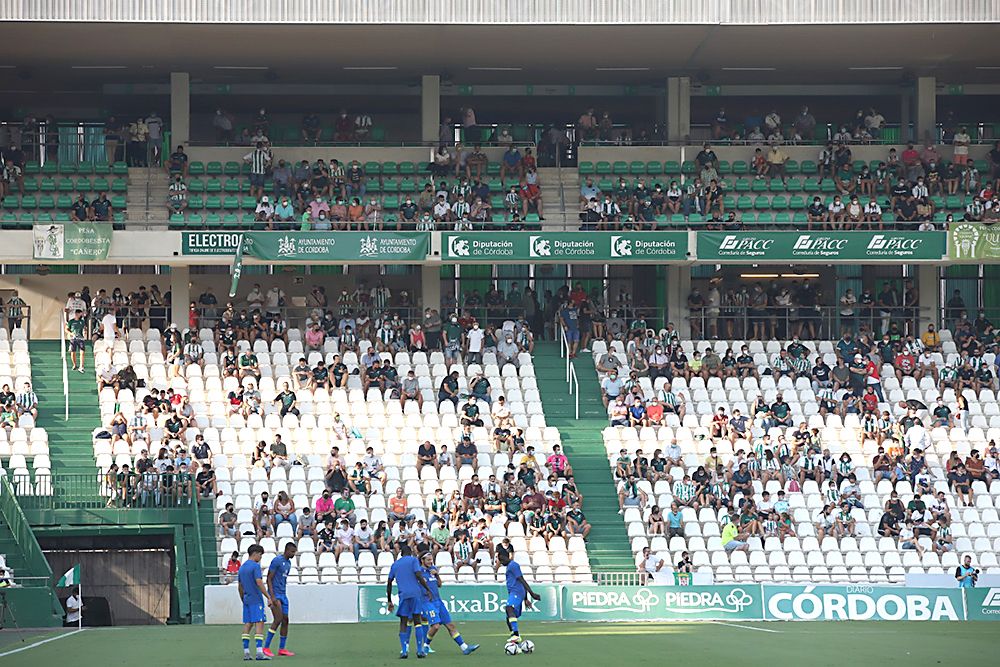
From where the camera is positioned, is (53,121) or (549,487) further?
(53,121)

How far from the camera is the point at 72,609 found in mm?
28812

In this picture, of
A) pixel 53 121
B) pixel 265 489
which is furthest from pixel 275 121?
pixel 265 489

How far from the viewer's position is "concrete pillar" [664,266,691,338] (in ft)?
135

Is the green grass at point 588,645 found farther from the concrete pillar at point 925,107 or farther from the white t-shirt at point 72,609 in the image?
the concrete pillar at point 925,107

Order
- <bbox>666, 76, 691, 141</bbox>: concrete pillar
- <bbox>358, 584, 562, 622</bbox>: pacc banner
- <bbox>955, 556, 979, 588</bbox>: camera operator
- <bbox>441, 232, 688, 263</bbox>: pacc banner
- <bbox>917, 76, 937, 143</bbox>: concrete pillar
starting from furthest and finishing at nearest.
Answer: <bbox>917, 76, 937, 143</bbox>: concrete pillar < <bbox>666, 76, 691, 141</bbox>: concrete pillar < <bbox>441, 232, 688, 263</bbox>: pacc banner < <bbox>955, 556, 979, 588</bbox>: camera operator < <bbox>358, 584, 562, 622</bbox>: pacc banner

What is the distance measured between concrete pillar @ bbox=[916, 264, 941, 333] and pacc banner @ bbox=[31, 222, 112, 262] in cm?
2069

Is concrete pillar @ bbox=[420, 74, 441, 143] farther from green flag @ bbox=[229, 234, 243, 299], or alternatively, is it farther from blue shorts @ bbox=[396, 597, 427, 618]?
blue shorts @ bbox=[396, 597, 427, 618]

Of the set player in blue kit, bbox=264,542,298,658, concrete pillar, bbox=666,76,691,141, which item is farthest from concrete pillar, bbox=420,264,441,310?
player in blue kit, bbox=264,542,298,658

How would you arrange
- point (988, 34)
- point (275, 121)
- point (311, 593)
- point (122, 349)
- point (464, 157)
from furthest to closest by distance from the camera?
point (275, 121)
point (464, 157)
point (988, 34)
point (122, 349)
point (311, 593)

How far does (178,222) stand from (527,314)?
9.11m

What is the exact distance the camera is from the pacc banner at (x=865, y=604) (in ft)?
90.7

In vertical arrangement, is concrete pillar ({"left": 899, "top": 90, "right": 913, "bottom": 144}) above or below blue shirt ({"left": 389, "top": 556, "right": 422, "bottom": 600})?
above

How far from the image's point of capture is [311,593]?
27.6m

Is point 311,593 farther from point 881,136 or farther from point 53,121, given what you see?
point 881,136
